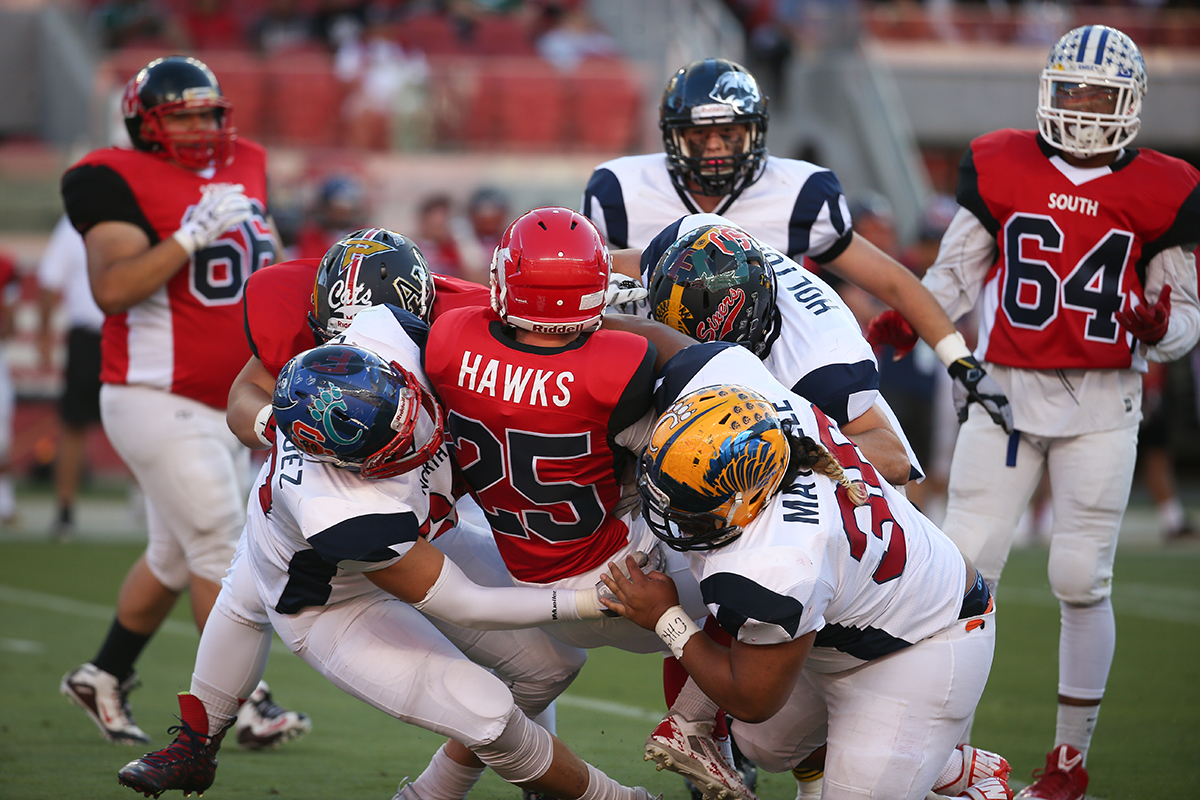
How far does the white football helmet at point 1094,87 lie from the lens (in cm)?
397

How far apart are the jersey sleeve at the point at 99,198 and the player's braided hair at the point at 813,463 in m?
2.58

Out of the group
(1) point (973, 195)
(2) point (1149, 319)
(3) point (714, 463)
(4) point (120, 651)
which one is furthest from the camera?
(4) point (120, 651)

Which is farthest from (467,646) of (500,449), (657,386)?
(657,386)

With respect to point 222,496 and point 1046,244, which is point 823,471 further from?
point 222,496

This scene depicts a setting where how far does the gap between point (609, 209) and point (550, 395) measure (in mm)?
1325

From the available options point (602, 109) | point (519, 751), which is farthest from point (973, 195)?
point (602, 109)

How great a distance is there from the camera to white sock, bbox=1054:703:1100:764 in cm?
390

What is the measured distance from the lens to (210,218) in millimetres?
4312

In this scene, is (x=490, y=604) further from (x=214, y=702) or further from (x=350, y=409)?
(x=214, y=702)

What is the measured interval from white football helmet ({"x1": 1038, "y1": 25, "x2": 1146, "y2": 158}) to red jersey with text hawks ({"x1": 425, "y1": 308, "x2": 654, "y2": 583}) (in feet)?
5.87

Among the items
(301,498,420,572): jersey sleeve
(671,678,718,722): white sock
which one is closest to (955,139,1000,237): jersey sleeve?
(671,678,718,722): white sock

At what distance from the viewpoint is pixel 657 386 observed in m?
2.94

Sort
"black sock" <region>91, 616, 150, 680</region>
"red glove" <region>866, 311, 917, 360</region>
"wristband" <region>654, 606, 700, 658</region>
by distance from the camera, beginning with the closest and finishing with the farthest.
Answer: "wristband" <region>654, 606, 700, 658</region>, "red glove" <region>866, 311, 917, 360</region>, "black sock" <region>91, 616, 150, 680</region>

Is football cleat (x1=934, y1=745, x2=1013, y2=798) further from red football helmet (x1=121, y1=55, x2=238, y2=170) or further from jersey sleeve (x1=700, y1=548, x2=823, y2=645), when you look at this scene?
red football helmet (x1=121, y1=55, x2=238, y2=170)
